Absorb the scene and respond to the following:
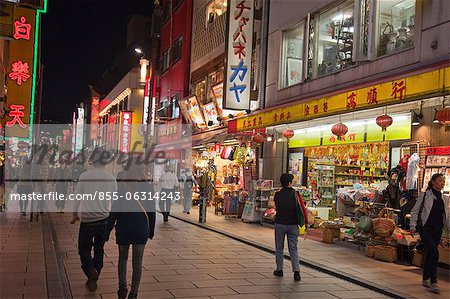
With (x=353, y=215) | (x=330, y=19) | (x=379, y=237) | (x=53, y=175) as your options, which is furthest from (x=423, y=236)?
(x=53, y=175)

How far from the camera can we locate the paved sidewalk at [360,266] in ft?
27.8

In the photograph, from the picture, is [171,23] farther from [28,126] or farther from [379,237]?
[379,237]

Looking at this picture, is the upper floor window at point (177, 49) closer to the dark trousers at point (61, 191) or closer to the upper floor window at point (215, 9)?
the upper floor window at point (215, 9)

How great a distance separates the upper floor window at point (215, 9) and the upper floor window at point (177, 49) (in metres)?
4.60

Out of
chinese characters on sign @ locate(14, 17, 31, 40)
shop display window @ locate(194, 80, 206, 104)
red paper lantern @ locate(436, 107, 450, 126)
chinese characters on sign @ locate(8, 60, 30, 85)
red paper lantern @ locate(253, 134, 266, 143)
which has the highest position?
chinese characters on sign @ locate(14, 17, 31, 40)

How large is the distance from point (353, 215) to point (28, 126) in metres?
13.9

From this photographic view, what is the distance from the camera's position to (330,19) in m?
15.6

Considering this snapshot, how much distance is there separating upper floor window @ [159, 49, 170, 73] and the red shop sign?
25294mm

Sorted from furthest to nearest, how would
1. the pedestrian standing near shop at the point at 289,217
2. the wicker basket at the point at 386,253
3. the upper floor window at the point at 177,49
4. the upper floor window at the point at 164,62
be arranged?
the upper floor window at the point at 164,62, the upper floor window at the point at 177,49, the wicker basket at the point at 386,253, the pedestrian standing near shop at the point at 289,217

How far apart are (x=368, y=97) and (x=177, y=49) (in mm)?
22165

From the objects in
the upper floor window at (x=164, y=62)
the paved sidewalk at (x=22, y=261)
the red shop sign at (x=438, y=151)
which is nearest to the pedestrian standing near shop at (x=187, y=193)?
the paved sidewalk at (x=22, y=261)

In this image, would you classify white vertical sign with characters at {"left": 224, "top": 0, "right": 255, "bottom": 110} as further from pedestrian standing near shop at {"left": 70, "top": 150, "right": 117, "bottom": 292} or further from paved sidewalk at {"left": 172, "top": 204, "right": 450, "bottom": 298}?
pedestrian standing near shop at {"left": 70, "top": 150, "right": 117, "bottom": 292}

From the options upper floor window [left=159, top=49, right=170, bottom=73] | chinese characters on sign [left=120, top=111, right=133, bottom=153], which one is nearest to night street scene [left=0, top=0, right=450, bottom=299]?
upper floor window [left=159, top=49, right=170, bottom=73]

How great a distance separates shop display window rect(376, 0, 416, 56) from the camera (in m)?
12.2
